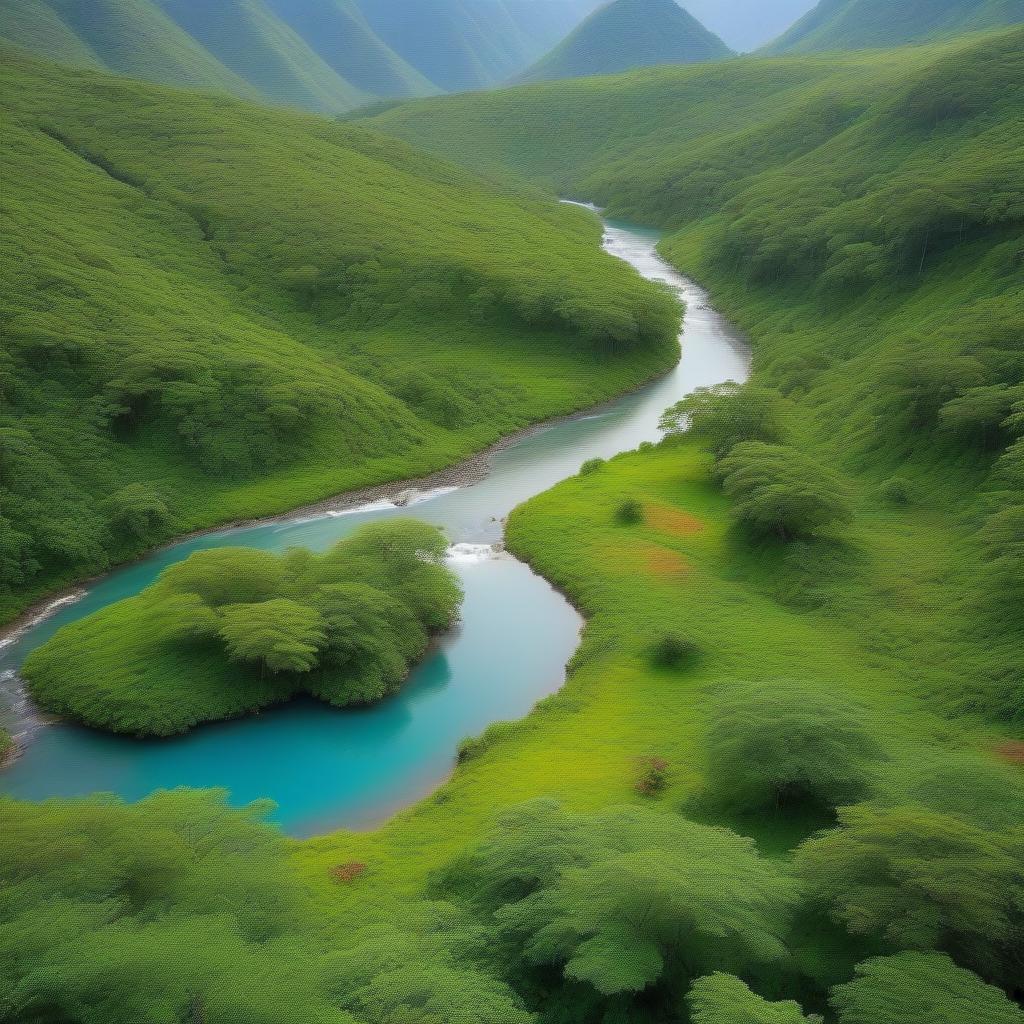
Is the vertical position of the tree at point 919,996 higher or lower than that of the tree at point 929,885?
lower

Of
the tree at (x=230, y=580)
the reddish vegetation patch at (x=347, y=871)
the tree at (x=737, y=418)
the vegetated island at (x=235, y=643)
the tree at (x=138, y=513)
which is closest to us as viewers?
the reddish vegetation patch at (x=347, y=871)

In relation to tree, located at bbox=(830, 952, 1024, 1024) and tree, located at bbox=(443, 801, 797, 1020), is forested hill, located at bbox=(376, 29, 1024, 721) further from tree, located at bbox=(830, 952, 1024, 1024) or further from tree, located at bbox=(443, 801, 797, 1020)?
tree, located at bbox=(830, 952, 1024, 1024)

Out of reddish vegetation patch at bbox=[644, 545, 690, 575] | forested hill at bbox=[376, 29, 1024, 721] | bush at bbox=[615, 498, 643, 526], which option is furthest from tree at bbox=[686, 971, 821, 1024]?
bush at bbox=[615, 498, 643, 526]

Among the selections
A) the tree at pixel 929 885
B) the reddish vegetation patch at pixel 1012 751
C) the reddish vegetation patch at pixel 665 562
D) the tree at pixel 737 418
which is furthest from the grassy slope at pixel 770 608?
the tree at pixel 929 885

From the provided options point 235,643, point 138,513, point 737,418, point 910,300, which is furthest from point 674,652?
point 910,300

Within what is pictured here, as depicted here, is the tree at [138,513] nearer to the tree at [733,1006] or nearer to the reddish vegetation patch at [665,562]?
the reddish vegetation patch at [665,562]

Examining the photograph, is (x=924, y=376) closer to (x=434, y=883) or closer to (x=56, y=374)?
(x=434, y=883)

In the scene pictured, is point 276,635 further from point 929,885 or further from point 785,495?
point 929,885
